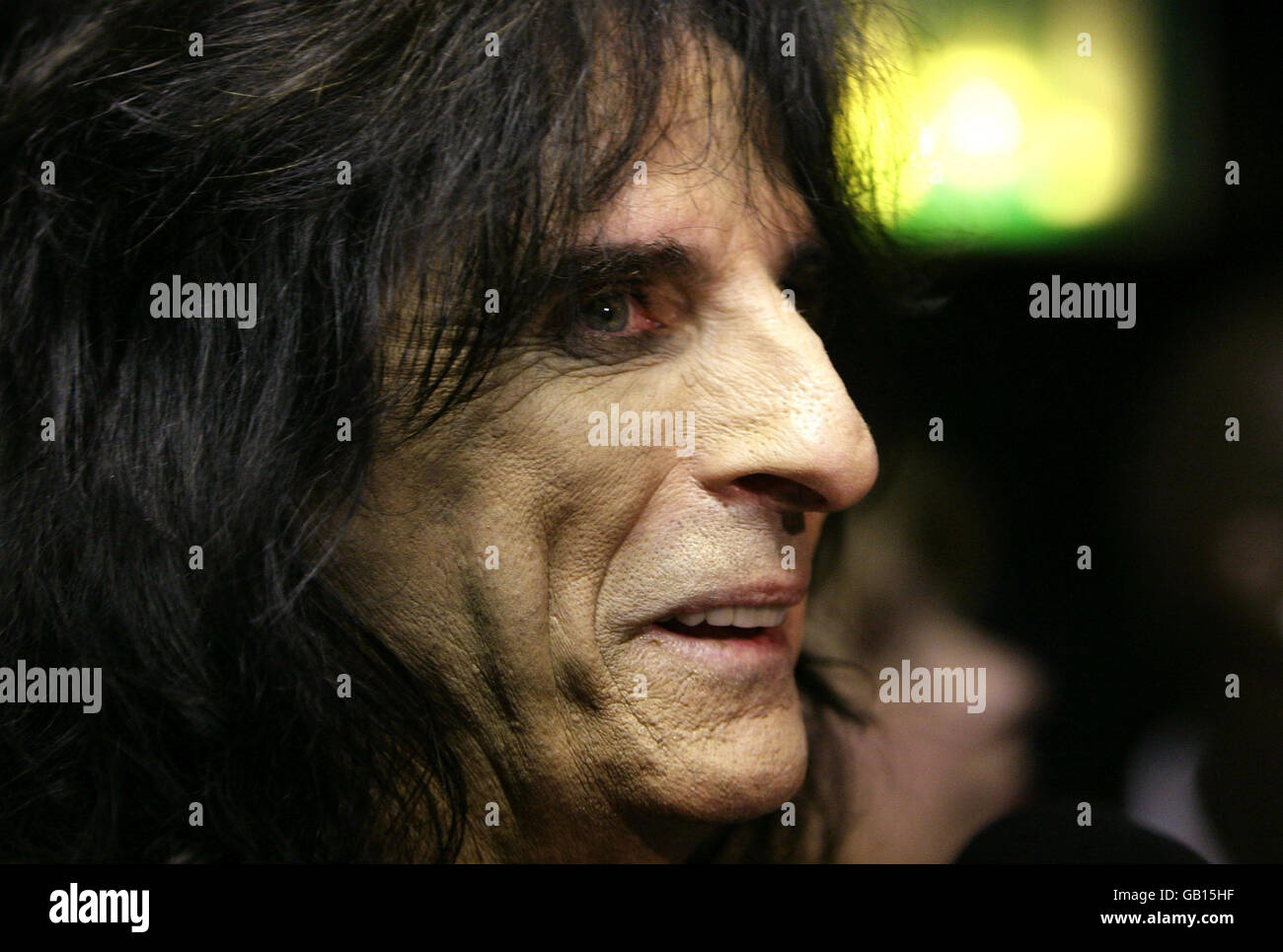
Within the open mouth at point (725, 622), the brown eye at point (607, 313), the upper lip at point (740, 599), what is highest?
the brown eye at point (607, 313)

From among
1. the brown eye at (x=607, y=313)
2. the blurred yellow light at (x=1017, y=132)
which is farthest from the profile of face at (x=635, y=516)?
the blurred yellow light at (x=1017, y=132)

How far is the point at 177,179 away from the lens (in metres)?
1.17

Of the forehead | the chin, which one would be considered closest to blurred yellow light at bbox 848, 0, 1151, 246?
the forehead

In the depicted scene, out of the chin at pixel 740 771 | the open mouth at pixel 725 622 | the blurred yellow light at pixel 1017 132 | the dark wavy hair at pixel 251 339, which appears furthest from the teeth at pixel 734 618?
the blurred yellow light at pixel 1017 132

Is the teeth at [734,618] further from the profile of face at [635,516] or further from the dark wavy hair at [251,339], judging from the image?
the dark wavy hair at [251,339]

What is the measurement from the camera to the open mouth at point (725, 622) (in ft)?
3.98

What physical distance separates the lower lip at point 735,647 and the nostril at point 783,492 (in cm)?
15

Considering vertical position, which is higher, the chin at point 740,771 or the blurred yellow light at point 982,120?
the blurred yellow light at point 982,120

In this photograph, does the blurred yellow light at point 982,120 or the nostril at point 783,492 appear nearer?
the nostril at point 783,492

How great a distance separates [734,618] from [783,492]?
15cm

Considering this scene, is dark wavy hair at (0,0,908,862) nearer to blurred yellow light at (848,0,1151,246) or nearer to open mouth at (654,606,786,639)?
open mouth at (654,606,786,639)
